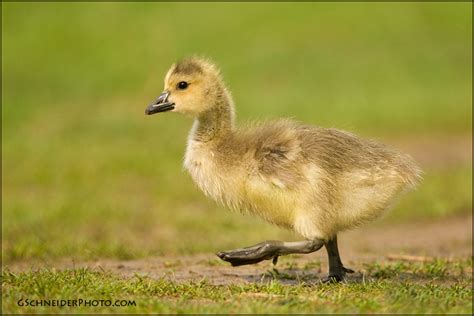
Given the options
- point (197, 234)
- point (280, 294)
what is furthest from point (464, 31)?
point (280, 294)

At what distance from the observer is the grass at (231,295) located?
212 inches

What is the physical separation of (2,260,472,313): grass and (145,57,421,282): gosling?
15.1 inches

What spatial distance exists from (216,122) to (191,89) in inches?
14.1

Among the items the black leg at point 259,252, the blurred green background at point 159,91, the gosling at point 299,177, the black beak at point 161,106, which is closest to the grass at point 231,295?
the black leg at point 259,252

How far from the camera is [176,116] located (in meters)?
19.5

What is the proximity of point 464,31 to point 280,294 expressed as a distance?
19706 mm

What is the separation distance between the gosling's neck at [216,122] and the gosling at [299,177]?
Result: 1 cm

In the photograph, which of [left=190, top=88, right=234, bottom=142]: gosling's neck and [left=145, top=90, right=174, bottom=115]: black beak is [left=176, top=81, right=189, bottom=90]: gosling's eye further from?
[left=190, top=88, right=234, bottom=142]: gosling's neck

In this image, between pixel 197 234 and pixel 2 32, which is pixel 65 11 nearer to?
pixel 2 32

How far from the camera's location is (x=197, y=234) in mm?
11086

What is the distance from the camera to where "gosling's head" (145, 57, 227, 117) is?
709cm

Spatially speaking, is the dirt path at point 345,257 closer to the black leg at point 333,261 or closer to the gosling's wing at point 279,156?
the black leg at point 333,261

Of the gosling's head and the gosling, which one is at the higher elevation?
the gosling's head

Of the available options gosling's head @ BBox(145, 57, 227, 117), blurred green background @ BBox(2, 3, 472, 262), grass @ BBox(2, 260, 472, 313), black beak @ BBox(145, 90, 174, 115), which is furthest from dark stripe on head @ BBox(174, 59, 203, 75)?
blurred green background @ BBox(2, 3, 472, 262)
